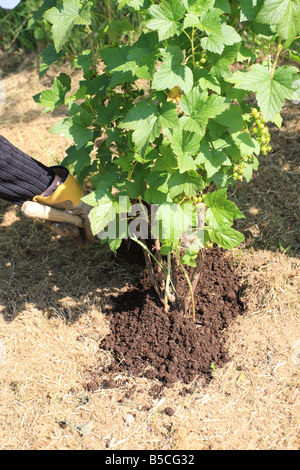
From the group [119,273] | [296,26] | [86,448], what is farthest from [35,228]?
[296,26]

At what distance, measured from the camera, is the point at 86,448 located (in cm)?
192

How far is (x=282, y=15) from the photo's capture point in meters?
1.51

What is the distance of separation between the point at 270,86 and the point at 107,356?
143 centimetres

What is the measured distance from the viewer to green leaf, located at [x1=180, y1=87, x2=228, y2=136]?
5.26 ft

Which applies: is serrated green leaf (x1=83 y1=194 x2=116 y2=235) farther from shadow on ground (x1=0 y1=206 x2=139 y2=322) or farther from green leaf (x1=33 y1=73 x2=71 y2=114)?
shadow on ground (x1=0 y1=206 x2=139 y2=322)

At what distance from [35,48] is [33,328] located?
126 inches

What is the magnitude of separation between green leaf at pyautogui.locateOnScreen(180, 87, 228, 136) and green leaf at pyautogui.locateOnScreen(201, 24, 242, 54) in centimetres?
14

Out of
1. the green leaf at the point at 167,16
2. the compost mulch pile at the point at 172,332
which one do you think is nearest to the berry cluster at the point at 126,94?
the green leaf at the point at 167,16

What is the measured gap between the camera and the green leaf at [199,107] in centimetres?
160

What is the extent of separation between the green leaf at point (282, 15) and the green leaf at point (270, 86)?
0.12 meters

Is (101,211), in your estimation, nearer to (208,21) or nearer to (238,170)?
(238,170)

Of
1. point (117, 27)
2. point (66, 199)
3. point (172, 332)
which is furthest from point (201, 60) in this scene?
point (172, 332)

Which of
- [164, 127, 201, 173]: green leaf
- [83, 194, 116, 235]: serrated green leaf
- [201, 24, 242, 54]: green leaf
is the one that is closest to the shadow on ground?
[83, 194, 116, 235]: serrated green leaf

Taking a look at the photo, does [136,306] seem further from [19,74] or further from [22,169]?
[19,74]
